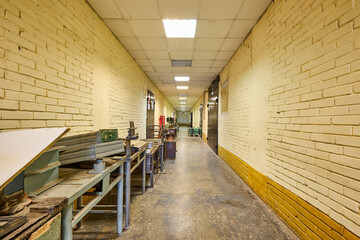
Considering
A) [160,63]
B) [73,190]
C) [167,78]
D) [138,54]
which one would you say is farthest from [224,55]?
[73,190]

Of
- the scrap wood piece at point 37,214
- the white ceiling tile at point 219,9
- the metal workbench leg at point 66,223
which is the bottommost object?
the metal workbench leg at point 66,223

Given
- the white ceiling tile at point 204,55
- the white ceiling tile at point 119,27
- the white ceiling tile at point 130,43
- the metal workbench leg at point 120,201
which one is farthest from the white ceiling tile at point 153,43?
the metal workbench leg at point 120,201

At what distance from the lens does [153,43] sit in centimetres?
361

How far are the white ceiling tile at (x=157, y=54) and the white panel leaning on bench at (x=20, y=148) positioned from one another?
11.9ft

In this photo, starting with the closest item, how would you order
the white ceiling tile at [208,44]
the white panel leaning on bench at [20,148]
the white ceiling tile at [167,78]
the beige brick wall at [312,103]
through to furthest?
the white panel leaning on bench at [20,148]
the beige brick wall at [312,103]
the white ceiling tile at [208,44]
the white ceiling tile at [167,78]

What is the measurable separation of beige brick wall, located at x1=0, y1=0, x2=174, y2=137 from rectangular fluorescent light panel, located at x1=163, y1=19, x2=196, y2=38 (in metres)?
1.25

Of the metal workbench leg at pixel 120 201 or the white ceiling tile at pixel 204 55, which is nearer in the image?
the metal workbench leg at pixel 120 201

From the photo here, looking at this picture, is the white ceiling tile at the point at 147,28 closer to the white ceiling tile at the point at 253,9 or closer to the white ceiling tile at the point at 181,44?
the white ceiling tile at the point at 181,44

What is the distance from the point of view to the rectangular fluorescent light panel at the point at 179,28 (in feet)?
9.21

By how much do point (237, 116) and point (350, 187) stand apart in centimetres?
276

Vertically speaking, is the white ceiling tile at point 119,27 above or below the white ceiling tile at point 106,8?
below

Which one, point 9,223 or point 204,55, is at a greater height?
point 204,55

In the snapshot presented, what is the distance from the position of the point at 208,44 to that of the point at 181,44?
66cm

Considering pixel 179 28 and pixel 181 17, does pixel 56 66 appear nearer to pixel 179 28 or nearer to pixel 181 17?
pixel 181 17
